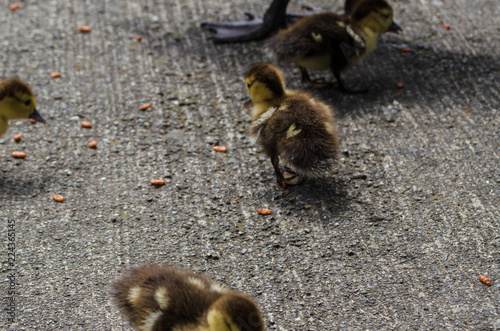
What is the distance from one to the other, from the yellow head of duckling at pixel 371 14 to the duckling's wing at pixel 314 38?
0.46 feet

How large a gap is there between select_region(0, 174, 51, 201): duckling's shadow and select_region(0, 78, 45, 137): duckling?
13.4 inches

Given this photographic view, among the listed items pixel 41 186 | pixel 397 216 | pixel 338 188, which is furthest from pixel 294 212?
pixel 41 186

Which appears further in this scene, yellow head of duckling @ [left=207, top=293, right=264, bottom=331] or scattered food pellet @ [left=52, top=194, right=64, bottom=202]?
scattered food pellet @ [left=52, top=194, right=64, bottom=202]

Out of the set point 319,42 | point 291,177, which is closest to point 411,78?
point 319,42

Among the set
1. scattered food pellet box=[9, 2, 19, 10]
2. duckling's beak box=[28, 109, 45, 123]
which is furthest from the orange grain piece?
scattered food pellet box=[9, 2, 19, 10]

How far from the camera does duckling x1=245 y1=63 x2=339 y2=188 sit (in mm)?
2922

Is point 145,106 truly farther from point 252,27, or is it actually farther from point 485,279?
point 485,279

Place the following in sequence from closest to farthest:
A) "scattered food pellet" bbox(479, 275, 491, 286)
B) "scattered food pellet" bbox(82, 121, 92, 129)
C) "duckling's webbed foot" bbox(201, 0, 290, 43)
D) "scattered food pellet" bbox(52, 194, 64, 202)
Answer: "scattered food pellet" bbox(479, 275, 491, 286) < "scattered food pellet" bbox(52, 194, 64, 202) < "scattered food pellet" bbox(82, 121, 92, 129) < "duckling's webbed foot" bbox(201, 0, 290, 43)

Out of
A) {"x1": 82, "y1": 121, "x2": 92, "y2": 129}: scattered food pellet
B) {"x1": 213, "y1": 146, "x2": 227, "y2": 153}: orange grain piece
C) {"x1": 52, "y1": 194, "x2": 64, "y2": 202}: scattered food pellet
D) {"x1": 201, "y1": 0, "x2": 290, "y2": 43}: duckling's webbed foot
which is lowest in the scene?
{"x1": 82, "y1": 121, "x2": 92, "y2": 129}: scattered food pellet

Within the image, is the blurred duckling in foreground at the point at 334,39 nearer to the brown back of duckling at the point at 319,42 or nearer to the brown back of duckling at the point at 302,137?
the brown back of duckling at the point at 319,42

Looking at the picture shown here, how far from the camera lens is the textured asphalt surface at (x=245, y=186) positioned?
2.46m

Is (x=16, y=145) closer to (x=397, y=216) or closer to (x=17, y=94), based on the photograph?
(x=17, y=94)

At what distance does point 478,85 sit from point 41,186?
2925 millimetres

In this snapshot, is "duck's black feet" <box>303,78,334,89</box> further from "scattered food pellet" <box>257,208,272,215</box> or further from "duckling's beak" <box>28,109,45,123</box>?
"duckling's beak" <box>28,109,45,123</box>
